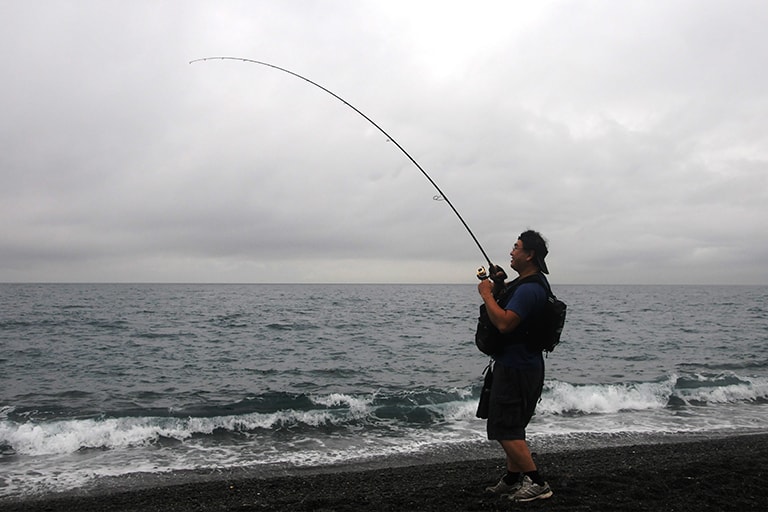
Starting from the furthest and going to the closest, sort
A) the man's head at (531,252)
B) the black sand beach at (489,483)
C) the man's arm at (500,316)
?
1. the black sand beach at (489,483)
2. the man's head at (531,252)
3. the man's arm at (500,316)

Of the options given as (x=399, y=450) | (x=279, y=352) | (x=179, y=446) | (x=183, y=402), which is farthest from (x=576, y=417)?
(x=279, y=352)

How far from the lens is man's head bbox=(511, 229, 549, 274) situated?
413cm

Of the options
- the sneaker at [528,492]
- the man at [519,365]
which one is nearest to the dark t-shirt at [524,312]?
the man at [519,365]

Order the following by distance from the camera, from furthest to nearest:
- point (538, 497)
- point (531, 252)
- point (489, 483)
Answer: point (489, 483) → point (538, 497) → point (531, 252)

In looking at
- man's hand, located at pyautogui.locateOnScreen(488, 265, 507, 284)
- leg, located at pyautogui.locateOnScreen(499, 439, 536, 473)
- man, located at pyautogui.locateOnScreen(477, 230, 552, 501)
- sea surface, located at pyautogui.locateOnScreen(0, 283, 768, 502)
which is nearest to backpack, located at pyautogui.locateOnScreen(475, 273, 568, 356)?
man, located at pyautogui.locateOnScreen(477, 230, 552, 501)

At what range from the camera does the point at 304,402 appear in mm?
11805

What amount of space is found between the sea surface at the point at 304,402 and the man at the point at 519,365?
417 cm

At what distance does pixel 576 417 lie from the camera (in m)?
11.1

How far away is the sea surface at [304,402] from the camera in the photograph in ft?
27.3

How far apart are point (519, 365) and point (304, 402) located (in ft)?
28.1

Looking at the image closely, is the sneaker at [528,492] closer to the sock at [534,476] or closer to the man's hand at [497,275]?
the sock at [534,476]

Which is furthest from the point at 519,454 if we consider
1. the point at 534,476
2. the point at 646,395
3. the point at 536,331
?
the point at 646,395

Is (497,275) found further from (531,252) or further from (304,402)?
(304,402)

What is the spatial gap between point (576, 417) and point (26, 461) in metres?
9.61
